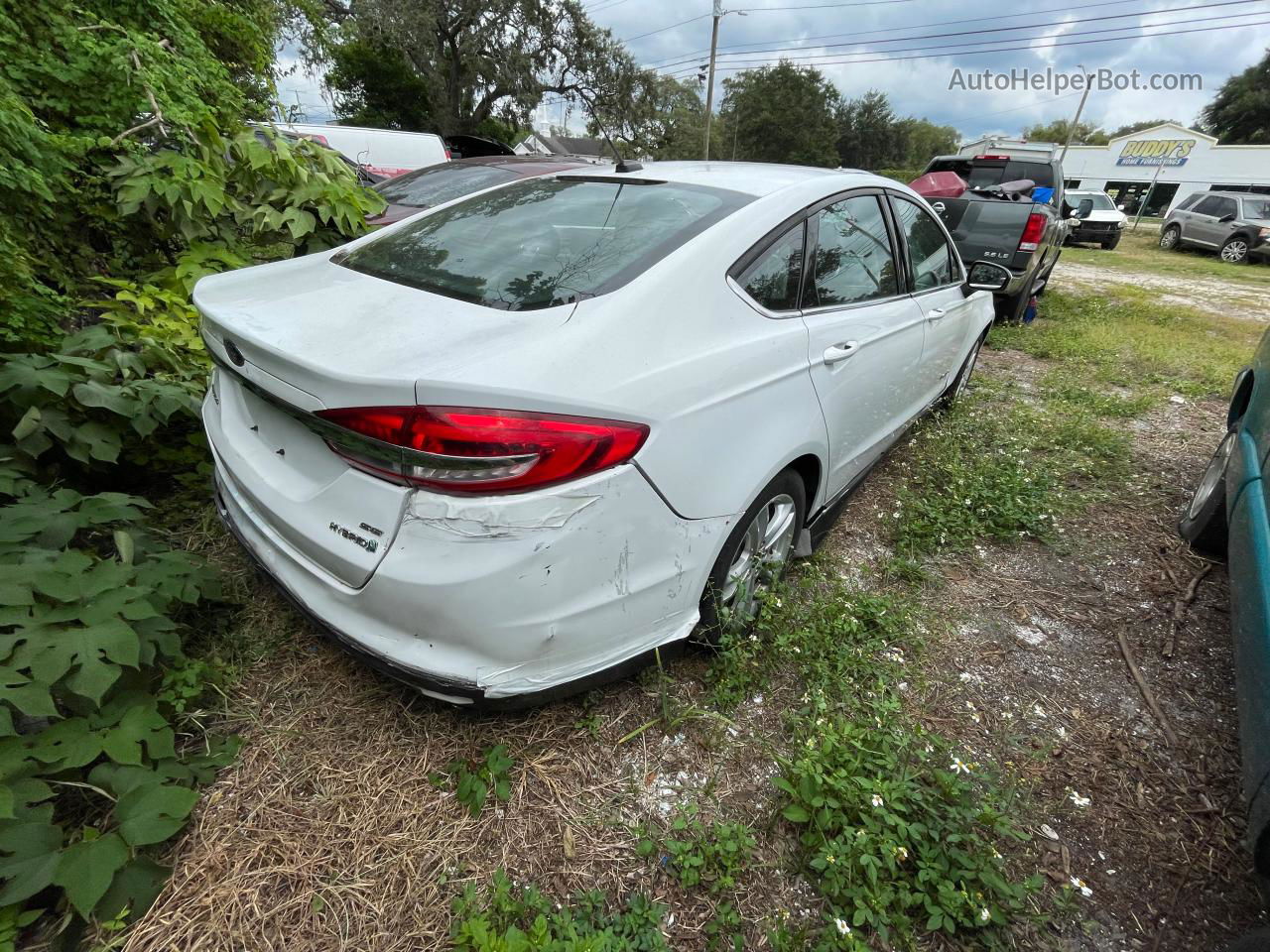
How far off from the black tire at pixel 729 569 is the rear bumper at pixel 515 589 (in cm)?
19

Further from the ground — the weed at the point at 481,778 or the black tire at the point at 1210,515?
the black tire at the point at 1210,515

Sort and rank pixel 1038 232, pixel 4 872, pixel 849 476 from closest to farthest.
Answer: pixel 4 872
pixel 849 476
pixel 1038 232

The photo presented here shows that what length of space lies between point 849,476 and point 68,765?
2.56 metres

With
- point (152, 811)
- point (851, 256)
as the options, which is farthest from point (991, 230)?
point (152, 811)

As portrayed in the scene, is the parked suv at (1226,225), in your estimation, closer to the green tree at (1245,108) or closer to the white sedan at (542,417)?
the white sedan at (542,417)

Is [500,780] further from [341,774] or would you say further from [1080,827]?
[1080,827]

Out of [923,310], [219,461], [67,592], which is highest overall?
[923,310]

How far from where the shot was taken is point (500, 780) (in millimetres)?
1641

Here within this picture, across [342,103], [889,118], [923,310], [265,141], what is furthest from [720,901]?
[889,118]

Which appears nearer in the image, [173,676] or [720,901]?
[720,901]

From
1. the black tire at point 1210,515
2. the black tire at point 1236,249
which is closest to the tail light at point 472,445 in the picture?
the black tire at point 1210,515

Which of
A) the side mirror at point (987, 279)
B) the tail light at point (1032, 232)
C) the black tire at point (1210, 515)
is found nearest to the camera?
the black tire at point (1210, 515)

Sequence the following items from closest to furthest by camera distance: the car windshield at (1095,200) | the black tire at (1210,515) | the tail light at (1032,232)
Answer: the black tire at (1210,515)
the tail light at (1032,232)
the car windshield at (1095,200)

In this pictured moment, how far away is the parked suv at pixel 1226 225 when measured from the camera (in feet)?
47.9
